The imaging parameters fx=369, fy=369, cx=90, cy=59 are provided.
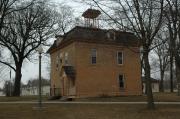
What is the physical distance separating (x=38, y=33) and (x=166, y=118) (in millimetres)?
36900

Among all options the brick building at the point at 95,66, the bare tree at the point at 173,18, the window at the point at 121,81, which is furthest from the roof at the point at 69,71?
the bare tree at the point at 173,18

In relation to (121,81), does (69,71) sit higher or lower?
higher

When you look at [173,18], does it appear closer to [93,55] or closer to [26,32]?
[93,55]

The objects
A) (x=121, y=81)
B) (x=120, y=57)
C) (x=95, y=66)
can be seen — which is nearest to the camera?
(x=95, y=66)

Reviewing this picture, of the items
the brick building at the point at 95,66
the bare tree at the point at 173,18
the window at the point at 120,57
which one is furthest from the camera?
the window at the point at 120,57

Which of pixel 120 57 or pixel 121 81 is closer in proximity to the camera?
pixel 121 81

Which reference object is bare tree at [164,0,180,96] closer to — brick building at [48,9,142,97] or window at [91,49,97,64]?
brick building at [48,9,142,97]

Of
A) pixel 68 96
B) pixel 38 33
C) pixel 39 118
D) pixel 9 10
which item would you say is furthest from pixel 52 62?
pixel 39 118

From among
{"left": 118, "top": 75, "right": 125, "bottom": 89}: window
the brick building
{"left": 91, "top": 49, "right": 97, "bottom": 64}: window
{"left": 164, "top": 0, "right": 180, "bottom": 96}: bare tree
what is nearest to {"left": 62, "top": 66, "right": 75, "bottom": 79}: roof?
the brick building

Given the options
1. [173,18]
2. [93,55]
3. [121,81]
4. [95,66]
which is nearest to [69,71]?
[95,66]

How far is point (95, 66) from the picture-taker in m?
43.3

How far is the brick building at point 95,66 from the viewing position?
42312 mm

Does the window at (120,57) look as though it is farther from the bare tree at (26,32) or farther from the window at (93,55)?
the bare tree at (26,32)

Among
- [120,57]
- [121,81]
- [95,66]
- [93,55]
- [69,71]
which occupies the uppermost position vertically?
[93,55]
